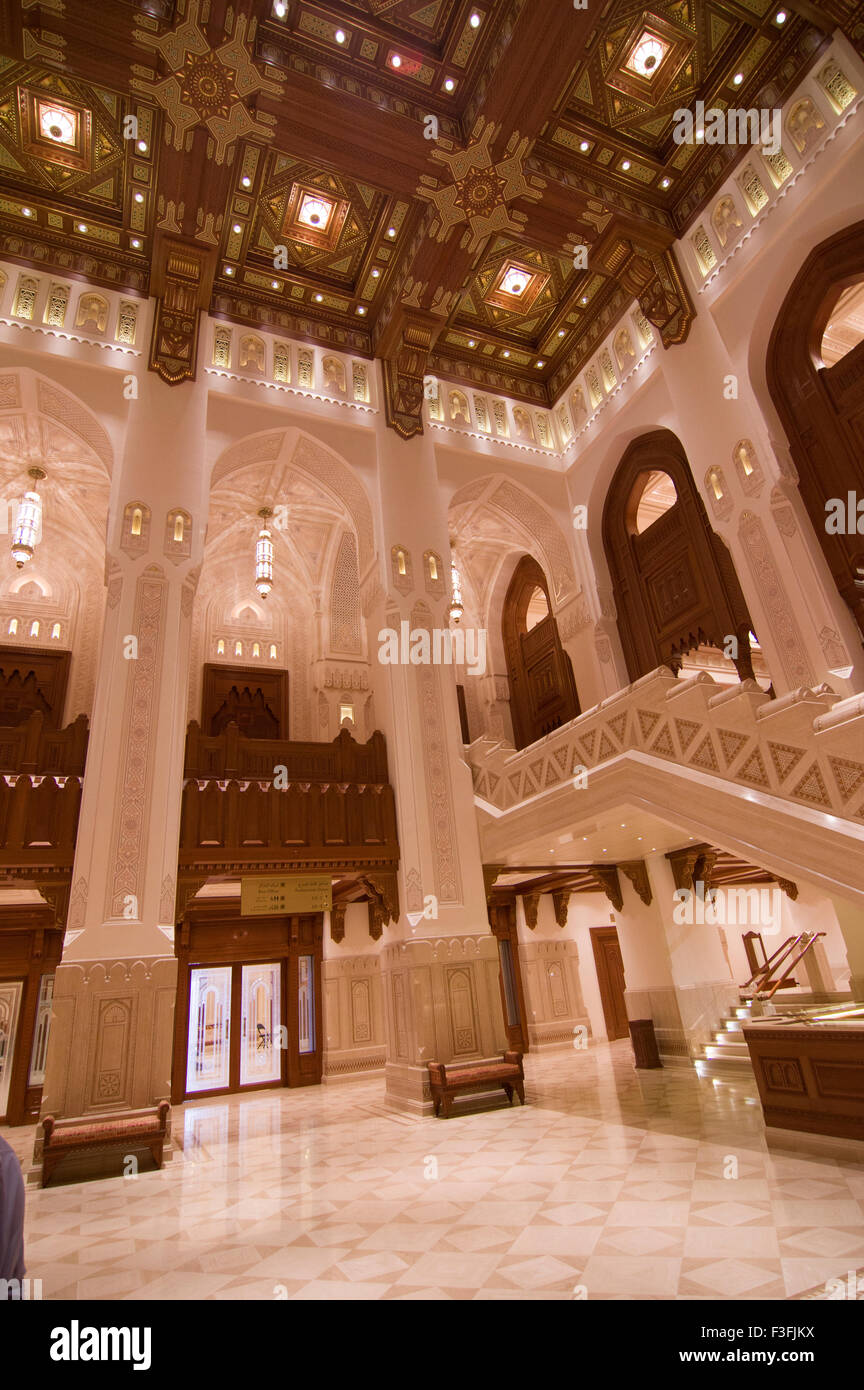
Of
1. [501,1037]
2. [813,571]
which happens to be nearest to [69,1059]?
[501,1037]

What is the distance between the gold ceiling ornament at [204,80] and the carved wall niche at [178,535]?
452cm

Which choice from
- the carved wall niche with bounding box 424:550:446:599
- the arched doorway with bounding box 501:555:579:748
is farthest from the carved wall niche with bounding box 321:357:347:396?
the arched doorway with bounding box 501:555:579:748

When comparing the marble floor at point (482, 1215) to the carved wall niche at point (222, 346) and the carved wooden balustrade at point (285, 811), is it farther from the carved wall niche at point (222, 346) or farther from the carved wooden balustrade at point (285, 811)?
the carved wall niche at point (222, 346)

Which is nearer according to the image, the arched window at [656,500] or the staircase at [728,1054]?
the staircase at [728,1054]

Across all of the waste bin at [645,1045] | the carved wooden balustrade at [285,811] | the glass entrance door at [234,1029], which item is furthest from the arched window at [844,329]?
the glass entrance door at [234,1029]

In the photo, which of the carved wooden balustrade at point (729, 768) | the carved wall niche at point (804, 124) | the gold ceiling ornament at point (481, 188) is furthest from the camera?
the gold ceiling ornament at point (481, 188)

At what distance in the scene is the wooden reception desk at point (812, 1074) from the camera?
4602 mm

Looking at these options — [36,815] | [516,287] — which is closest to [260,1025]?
[36,815]

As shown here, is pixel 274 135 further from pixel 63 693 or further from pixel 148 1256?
pixel 148 1256

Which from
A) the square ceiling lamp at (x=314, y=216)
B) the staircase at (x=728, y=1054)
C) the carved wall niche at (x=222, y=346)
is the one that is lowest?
the staircase at (x=728, y=1054)

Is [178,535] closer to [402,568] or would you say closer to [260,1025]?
[402,568]

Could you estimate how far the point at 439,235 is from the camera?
10266mm

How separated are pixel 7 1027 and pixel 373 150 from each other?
44.0 ft
